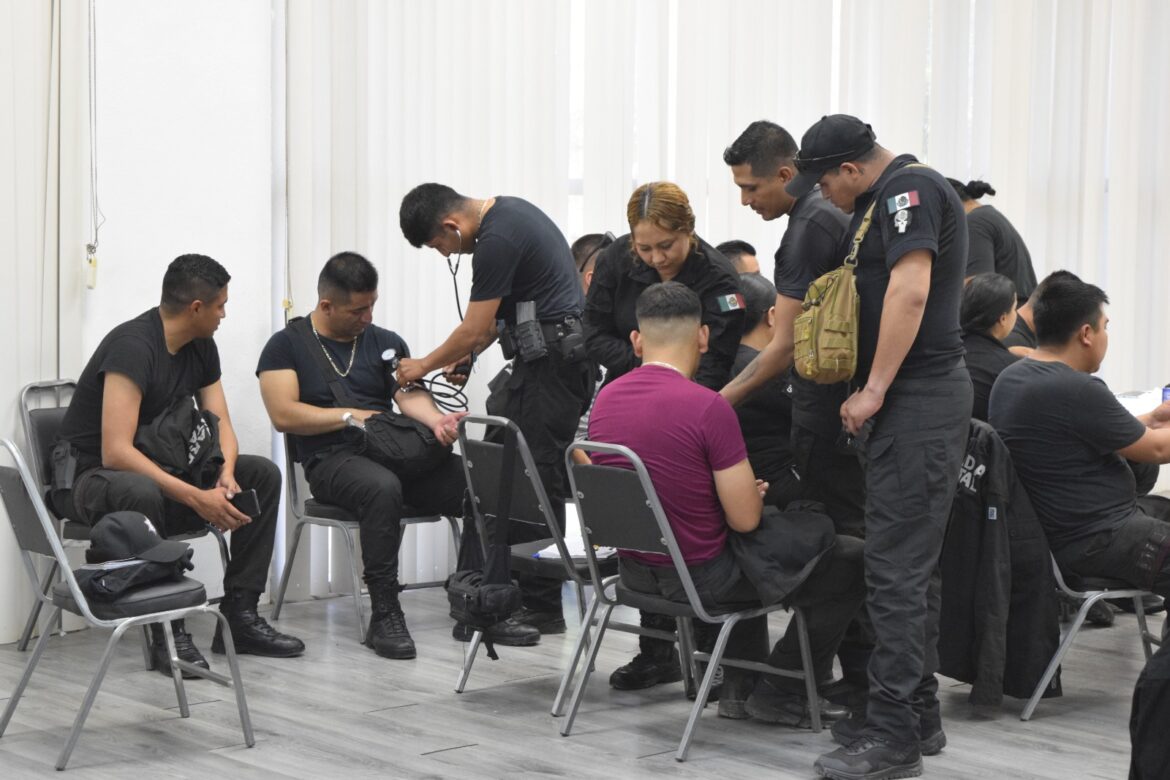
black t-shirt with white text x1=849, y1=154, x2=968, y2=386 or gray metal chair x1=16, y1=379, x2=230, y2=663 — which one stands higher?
black t-shirt with white text x1=849, y1=154, x2=968, y2=386

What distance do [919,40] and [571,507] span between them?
273 cm

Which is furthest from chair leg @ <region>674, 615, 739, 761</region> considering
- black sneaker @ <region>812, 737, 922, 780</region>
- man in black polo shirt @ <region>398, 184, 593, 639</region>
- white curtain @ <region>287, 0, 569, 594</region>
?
white curtain @ <region>287, 0, 569, 594</region>

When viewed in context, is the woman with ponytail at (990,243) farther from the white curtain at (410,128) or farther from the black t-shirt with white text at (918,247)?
the black t-shirt with white text at (918,247)

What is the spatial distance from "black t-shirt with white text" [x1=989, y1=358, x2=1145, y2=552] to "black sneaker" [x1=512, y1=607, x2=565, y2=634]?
1691mm

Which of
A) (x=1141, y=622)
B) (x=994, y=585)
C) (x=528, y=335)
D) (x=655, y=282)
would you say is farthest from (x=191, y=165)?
(x=1141, y=622)

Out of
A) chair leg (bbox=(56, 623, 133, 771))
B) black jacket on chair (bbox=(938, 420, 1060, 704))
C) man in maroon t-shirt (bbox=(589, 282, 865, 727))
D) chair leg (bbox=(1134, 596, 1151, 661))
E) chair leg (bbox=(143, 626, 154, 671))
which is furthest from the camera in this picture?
chair leg (bbox=(143, 626, 154, 671))

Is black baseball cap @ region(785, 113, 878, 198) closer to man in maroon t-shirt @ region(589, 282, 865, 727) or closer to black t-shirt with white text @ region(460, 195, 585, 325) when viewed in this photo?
man in maroon t-shirt @ region(589, 282, 865, 727)

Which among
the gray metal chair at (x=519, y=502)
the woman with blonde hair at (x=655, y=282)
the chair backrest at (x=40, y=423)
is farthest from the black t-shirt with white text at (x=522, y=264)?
the chair backrest at (x=40, y=423)

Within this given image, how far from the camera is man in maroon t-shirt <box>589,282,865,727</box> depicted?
3215mm

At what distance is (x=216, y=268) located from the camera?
14.0 ft

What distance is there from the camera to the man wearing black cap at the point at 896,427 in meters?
3.07

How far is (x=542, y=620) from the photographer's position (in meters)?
4.70

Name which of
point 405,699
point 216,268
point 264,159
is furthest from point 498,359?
point 405,699

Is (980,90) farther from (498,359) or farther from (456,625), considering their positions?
(456,625)
